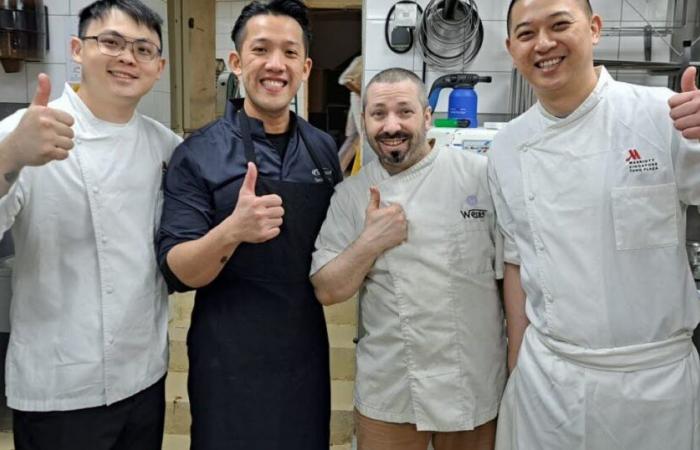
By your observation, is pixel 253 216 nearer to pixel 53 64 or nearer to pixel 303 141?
pixel 303 141

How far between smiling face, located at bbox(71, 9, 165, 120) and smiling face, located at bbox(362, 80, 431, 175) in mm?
546

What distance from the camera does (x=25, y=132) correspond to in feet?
3.45

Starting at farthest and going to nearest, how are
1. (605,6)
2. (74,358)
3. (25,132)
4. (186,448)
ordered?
(186,448)
(605,6)
(74,358)
(25,132)

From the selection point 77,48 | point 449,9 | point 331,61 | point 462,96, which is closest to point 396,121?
point 77,48

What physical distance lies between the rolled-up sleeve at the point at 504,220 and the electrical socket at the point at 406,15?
1186 mm

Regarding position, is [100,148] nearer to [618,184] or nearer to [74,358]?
[74,358]

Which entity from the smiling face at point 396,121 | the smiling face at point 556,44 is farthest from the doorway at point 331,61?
the smiling face at point 556,44

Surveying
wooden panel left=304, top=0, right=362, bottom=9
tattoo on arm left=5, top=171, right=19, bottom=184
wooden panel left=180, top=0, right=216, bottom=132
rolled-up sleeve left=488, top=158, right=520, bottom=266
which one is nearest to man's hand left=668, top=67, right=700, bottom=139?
rolled-up sleeve left=488, top=158, right=520, bottom=266

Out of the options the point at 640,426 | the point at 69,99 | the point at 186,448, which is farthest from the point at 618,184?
the point at 186,448

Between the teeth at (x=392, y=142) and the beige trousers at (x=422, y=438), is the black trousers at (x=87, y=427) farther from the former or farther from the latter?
the teeth at (x=392, y=142)

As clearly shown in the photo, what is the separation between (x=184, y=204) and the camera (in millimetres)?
1311

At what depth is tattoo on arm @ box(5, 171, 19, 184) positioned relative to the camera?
3.59ft

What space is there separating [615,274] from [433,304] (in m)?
0.41

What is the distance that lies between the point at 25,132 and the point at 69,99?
293mm
